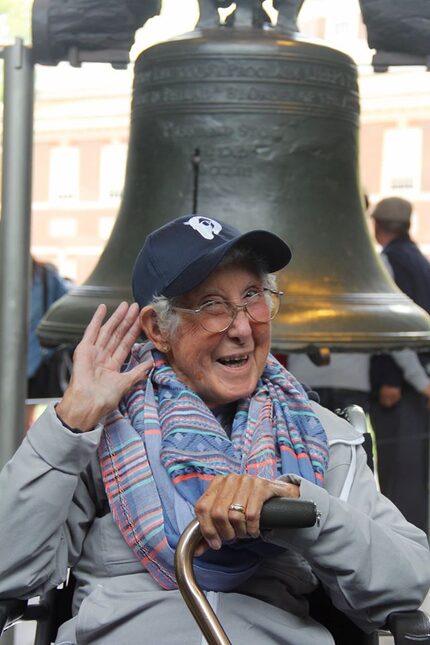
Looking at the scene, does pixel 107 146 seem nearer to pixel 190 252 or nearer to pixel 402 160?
pixel 402 160

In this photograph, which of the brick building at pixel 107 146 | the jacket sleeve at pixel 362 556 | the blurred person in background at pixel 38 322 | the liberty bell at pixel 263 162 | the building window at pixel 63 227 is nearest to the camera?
the jacket sleeve at pixel 362 556

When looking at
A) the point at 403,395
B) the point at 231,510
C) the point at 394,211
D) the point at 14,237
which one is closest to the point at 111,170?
the point at 394,211

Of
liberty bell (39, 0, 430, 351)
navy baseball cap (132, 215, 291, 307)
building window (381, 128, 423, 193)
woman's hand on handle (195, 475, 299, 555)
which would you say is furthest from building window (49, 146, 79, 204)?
woman's hand on handle (195, 475, 299, 555)

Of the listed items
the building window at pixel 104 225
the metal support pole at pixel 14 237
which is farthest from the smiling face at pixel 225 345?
the building window at pixel 104 225

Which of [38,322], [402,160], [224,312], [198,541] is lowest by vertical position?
[38,322]

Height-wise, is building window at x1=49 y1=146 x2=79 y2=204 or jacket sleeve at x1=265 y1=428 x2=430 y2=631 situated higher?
building window at x1=49 y1=146 x2=79 y2=204

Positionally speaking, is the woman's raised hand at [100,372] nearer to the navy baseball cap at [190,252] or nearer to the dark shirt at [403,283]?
the navy baseball cap at [190,252]

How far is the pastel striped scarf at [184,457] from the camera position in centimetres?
238

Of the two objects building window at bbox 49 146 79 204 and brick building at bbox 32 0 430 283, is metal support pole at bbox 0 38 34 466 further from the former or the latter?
building window at bbox 49 146 79 204

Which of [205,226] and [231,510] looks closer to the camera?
[231,510]

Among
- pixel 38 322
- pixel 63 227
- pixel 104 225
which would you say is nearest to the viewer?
pixel 38 322

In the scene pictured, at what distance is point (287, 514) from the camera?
2016 millimetres

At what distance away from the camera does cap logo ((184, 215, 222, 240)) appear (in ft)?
8.36

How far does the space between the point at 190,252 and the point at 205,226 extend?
8 cm
